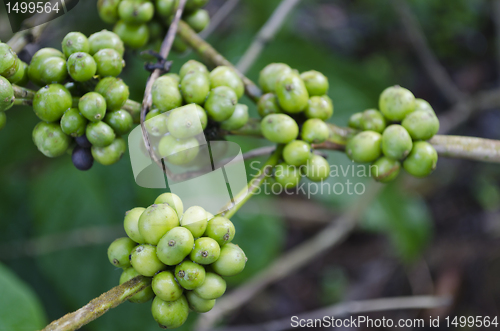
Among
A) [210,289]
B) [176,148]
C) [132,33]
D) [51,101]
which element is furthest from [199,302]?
[132,33]

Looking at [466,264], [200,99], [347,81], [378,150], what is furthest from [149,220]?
[466,264]

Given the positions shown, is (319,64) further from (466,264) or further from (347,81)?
(466,264)

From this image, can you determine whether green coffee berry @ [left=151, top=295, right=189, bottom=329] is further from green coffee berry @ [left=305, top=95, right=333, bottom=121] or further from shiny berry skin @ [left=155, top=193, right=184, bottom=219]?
green coffee berry @ [left=305, top=95, right=333, bottom=121]

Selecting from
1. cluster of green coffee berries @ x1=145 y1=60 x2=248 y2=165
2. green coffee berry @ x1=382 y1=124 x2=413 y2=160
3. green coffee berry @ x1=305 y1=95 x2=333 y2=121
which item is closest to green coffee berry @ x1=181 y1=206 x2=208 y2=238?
cluster of green coffee berries @ x1=145 y1=60 x2=248 y2=165

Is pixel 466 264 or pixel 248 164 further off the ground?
pixel 248 164

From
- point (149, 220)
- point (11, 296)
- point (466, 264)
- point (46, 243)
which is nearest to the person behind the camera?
point (149, 220)
